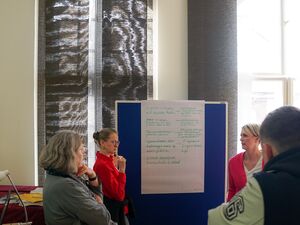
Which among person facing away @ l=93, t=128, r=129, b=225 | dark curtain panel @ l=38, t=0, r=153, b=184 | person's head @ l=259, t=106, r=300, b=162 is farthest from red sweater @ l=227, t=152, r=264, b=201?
person's head @ l=259, t=106, r=300, b=162

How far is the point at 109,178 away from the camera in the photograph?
2449 millimetres

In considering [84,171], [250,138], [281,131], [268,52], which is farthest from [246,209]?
[268,52]

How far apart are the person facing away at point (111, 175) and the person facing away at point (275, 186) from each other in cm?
147

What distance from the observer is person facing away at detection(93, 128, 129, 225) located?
96.4 inches

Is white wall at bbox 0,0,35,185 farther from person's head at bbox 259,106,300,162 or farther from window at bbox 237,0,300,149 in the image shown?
person's head at bbox 259,106,300,162

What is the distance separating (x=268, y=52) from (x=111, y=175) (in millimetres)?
2649

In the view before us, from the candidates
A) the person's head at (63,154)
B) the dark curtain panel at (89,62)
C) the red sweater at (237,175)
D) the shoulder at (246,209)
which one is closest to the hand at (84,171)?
the person's head at (63,154)

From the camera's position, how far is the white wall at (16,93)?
362 centimetres

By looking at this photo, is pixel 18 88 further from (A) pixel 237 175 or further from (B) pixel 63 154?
(A) pixel 237 175

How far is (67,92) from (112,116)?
562 millimetres

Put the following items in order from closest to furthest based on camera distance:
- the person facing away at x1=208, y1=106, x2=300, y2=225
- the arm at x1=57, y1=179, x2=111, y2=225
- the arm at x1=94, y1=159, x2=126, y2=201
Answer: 1. the person facing away at x1=208, y1=106, x2=300, y2=225
2. the arm at x1=57, y1=179, x2=111, y2=225
3. the arm at x1=94, y1=159, x2=126, y2=201

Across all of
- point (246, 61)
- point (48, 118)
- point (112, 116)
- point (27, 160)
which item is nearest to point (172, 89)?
point (112, 116)

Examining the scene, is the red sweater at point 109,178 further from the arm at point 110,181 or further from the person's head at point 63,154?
the person's head at point 63,154

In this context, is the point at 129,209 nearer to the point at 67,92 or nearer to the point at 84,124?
the point at 84,124
